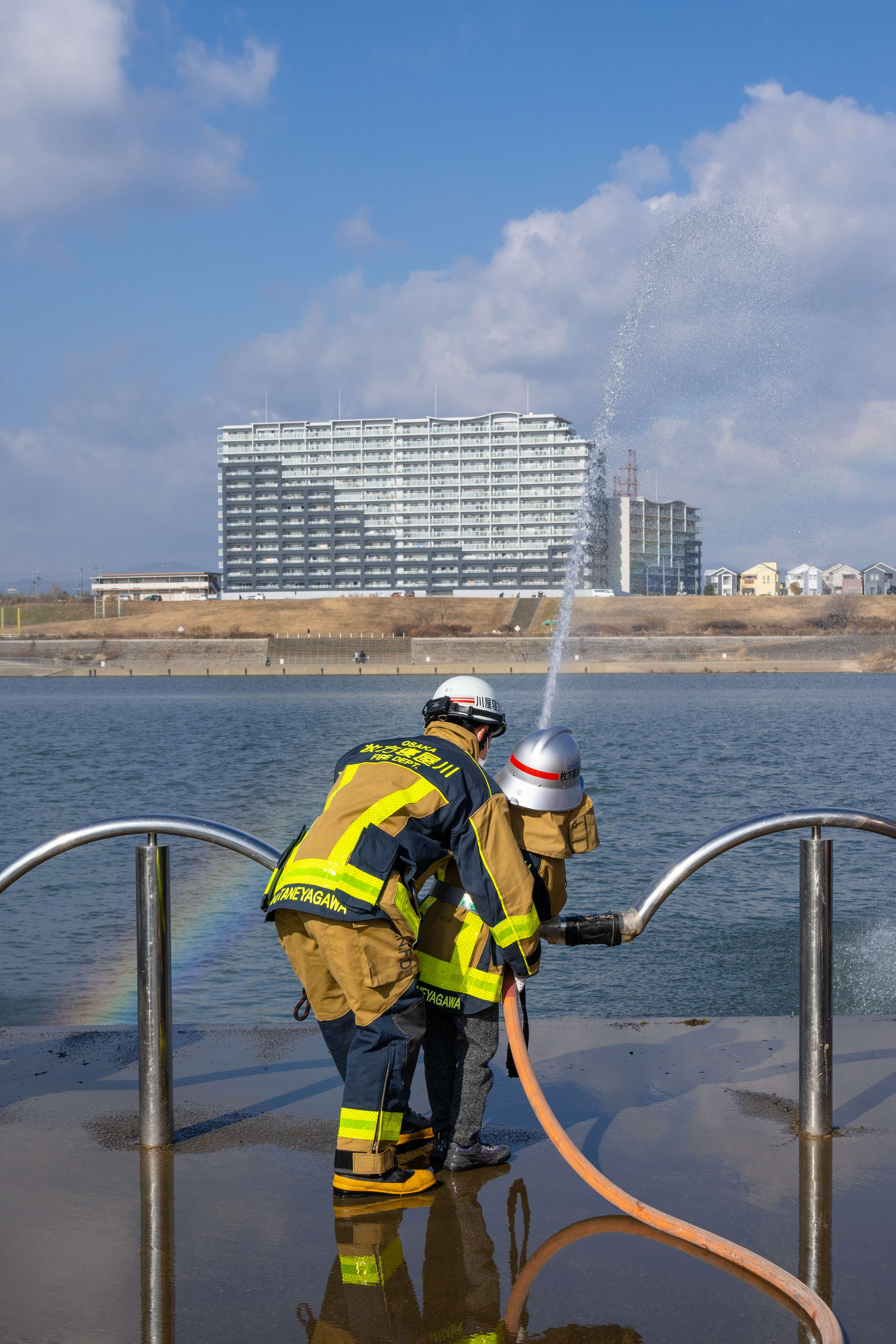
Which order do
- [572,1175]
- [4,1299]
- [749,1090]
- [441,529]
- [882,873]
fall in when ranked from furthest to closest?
[441,529], [882,873], [749,1090], [572,1175], [4,1299]

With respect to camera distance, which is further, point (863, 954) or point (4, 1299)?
point (863, 954)

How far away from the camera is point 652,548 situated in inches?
5837

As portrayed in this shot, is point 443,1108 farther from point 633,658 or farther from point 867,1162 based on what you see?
point 633,658

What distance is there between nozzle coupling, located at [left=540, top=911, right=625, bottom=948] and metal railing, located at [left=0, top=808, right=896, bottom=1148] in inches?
1.6

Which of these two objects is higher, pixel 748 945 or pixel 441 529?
pixel 441 529

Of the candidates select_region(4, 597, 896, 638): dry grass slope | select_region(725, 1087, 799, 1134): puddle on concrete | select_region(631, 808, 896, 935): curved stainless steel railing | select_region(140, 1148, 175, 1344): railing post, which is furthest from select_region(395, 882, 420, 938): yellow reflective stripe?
select_region(4, 597, 896, 638): dry grass slope

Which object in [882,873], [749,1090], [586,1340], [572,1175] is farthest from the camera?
[882,873]

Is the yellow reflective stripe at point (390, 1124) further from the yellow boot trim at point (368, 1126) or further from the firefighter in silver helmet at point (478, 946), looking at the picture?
the firefighter in silver helmet at point (478, 946)

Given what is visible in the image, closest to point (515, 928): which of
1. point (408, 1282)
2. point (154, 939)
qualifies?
point (408, 1282)

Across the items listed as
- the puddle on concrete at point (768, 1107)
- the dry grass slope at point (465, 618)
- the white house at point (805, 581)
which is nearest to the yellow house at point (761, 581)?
the white house at point (805, 581)

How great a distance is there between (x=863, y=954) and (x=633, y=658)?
93.4 meters

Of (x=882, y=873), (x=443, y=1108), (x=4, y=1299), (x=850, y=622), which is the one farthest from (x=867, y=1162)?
(x=850, y=622)

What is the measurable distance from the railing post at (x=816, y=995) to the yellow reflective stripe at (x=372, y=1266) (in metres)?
1.41

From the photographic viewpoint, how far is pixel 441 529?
16188cm
